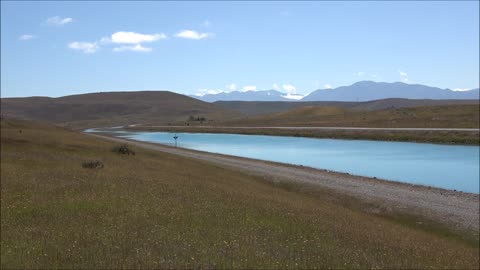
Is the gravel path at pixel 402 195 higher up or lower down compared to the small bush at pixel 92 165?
lower down

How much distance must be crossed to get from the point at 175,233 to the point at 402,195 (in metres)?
23.1

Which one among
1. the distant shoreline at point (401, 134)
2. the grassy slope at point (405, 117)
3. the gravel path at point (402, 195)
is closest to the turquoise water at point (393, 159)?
the distant shoreline at point (401, 134)

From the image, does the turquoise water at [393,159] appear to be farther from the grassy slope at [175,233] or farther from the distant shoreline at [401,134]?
the grassy slope at [175,233]

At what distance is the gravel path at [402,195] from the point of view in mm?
26969

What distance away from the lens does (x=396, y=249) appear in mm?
14953

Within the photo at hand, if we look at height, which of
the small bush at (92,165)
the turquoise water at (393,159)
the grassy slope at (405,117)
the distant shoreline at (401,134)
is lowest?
the turquoise water at (393,159)

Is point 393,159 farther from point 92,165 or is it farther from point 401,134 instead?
point 92,165

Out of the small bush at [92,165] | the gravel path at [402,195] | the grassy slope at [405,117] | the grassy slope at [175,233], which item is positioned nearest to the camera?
the grassy slope at [175,233]

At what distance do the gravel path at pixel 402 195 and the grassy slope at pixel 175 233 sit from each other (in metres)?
3.70

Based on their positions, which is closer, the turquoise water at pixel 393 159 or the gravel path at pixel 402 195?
the gravel path at pixel 402 195

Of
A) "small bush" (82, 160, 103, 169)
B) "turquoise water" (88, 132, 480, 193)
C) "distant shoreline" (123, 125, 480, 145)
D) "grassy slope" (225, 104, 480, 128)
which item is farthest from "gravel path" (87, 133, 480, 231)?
"grassy slope" (225, 104, 480, 128)

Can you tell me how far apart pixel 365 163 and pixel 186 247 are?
47.8 m

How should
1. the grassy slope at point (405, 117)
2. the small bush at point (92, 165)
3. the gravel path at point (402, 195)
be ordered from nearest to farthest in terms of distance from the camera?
the gravel path at point (402, 195)
the small bush at point (92, 165)
the grassy slope at point (405, 117)

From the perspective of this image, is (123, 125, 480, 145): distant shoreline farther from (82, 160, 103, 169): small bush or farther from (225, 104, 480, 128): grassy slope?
(82, 160, 103, 169): small bush
